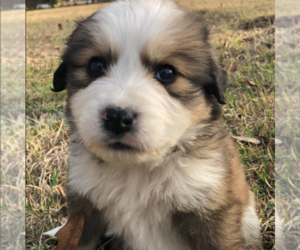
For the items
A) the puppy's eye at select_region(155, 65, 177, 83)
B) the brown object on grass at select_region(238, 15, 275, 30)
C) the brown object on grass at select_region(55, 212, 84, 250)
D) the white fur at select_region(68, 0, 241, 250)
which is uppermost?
the brown object on grass at select_region(238, 15, 275, 30)

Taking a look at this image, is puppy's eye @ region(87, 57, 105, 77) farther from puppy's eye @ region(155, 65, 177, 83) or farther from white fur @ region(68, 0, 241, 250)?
puppy's eye @ region(155, 65, 177, 83)

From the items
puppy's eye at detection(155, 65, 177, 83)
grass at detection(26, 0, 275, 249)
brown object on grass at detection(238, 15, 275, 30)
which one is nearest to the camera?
puppy's eye at detection(155, 65, 177, 83)

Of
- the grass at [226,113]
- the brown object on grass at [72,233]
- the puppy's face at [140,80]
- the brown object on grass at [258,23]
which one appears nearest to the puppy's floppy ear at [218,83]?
the puppy's face at [140,80]

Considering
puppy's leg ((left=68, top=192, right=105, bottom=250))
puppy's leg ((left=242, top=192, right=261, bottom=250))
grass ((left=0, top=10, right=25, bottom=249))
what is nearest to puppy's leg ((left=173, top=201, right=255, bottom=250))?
puppy's leg ((left=242, top=192, right=261, bottom=250))

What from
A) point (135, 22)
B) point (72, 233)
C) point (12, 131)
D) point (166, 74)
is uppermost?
point (135, 22)

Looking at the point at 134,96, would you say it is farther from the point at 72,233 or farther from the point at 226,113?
the point at 226,113

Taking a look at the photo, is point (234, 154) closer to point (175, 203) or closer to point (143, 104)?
point (175, 203)

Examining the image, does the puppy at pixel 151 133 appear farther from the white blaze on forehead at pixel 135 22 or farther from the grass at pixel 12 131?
the grass at pixel 12 131

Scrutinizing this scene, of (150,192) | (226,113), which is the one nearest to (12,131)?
(150,192)
